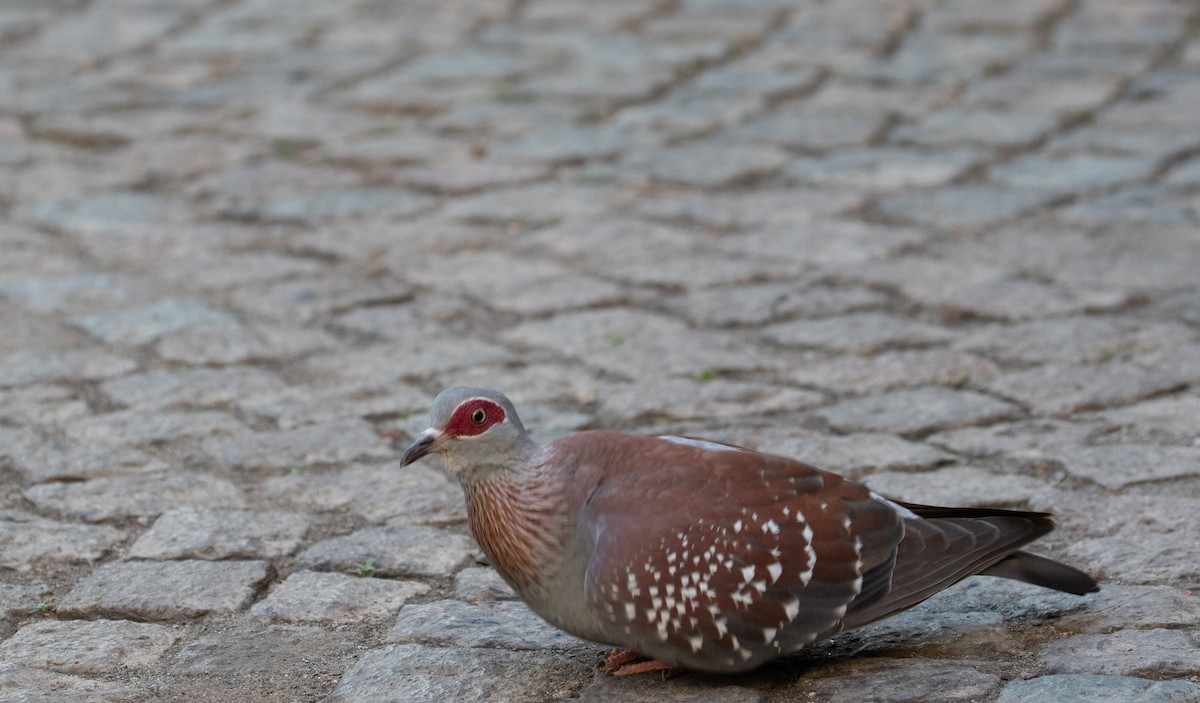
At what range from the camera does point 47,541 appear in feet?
12.4

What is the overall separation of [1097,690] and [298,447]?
93.3 inches

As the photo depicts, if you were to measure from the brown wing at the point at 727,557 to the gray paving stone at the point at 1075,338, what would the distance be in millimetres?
1918

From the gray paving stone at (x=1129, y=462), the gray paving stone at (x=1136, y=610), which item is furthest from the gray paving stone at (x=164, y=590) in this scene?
the gray paving stone at (x=1129, y=462)

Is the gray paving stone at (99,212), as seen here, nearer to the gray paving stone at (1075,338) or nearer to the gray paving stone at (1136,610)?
the gray paving stone at (1075,338)

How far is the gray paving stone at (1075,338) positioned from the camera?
4832mm

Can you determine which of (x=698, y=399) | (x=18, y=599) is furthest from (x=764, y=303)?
(x=18, y=599)

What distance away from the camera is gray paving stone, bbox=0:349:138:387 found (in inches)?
192

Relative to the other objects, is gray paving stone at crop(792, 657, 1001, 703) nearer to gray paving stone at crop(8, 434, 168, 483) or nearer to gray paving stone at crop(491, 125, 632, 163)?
gray paving stone at crop(8, 434, 168, 483)

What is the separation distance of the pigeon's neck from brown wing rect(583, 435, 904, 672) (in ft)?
0.26

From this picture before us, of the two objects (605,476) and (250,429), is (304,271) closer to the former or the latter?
(250,429)

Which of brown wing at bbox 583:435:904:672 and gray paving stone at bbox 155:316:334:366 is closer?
brown wing at bbox 583:435:904:672

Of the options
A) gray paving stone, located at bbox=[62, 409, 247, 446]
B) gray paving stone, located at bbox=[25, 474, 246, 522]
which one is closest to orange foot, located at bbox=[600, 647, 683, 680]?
gray paving stone, located at bbox=[25, 474, 246, 522]

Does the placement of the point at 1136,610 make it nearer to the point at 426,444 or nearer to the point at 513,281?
the point at 426,444

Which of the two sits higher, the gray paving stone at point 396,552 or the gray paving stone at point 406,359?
the gray paving stone at point 406,359
